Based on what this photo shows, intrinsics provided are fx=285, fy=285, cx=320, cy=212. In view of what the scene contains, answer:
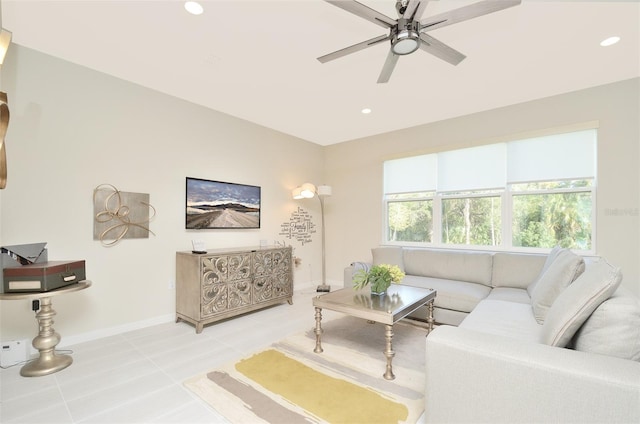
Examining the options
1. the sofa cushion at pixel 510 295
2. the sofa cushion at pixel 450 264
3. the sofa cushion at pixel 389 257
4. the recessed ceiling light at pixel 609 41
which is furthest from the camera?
the sofa cushion at pixel 389 257

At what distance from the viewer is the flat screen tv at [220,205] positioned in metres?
3.59

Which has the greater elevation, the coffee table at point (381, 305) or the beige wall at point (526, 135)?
the beige wall at point (526, 135)

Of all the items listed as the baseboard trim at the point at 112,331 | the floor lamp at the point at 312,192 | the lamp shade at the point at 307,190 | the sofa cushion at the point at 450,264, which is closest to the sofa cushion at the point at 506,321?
the sofa cushion at the point at 450,264

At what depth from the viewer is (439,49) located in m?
2.01

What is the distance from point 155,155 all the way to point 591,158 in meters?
4.99

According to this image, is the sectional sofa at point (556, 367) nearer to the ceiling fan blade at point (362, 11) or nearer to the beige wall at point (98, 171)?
the ceiling fan blade at point (362, 11)

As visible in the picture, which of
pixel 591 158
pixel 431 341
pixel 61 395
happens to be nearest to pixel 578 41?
pixel 591 158

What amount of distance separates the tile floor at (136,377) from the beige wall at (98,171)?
0.40 meters

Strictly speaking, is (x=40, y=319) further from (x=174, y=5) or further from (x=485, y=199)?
(x=485, y=199)

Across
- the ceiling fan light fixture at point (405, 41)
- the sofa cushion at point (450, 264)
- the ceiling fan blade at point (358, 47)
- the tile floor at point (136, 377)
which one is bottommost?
the tile floor at point (136, 377)

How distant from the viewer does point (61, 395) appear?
6.31 ft

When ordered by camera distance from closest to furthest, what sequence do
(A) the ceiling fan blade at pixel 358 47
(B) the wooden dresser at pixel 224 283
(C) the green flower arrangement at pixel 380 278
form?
(A) the ceiling fan blade at pixel 358 47, (C) the green flower arrangement at pixel 380 278, (B) the wooden dresser at pixel 224 283

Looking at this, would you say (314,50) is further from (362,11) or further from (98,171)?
(98,171)

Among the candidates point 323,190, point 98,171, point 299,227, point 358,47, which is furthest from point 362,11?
point 299,227
